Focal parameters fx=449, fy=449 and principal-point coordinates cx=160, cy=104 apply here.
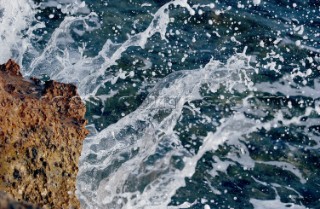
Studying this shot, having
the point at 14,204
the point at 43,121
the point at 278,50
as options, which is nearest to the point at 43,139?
the point at 43,121

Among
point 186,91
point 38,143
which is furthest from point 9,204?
point 186,91

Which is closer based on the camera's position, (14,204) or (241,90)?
(14,204)

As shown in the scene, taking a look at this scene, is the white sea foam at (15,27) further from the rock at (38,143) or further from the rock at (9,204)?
the rock at (9,204)

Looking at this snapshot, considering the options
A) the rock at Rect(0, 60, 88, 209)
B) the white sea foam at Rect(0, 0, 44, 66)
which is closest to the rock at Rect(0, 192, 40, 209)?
the rock at Rect(0, 60, 88, 209)

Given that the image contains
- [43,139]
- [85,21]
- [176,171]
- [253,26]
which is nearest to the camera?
[43,139]

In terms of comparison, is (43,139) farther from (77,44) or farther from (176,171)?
(77,44)

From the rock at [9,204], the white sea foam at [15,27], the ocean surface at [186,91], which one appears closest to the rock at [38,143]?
the ocean surface at [186,91]

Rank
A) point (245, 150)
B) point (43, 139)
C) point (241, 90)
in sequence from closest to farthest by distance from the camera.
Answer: point (43, 139) < point (245, 150) < point (241, 90)
